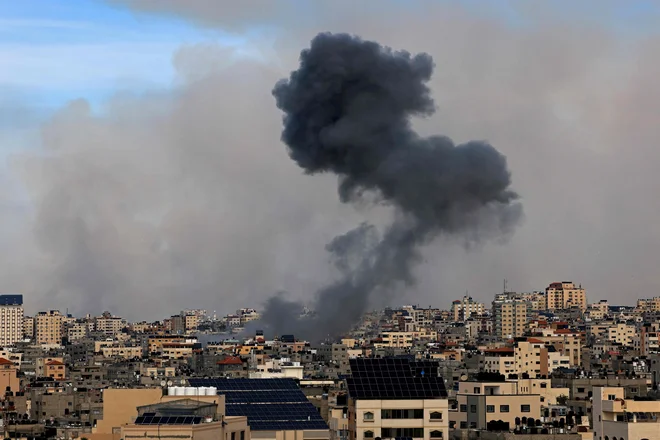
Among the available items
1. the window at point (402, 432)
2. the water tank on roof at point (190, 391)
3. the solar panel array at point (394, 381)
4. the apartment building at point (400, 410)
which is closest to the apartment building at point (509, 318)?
the solar panel array at point (394, 381)

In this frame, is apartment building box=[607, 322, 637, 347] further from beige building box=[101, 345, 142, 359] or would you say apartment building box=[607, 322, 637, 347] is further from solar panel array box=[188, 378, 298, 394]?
solar panel array box=[188, 378, 298, 394]

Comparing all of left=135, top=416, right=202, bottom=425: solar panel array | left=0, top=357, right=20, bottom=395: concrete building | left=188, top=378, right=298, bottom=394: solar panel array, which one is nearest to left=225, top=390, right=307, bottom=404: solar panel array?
left=188, top=378, right=298, bottom=394: solar panel array

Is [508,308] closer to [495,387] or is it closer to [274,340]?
[274,340]

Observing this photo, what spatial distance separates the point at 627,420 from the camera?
41.7m

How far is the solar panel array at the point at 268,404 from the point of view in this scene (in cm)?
4403

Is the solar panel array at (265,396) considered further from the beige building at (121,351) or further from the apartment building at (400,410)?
the beige building at (121,351)

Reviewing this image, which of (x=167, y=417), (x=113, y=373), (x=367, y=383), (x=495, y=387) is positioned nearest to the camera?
(x=167, y=417)

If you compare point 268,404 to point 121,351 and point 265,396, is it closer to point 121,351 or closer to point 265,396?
point 265,396

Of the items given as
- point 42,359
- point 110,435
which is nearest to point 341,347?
point 42,359

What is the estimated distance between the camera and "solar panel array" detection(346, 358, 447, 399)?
1901 inches

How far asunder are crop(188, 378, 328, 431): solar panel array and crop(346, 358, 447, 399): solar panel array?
163 cm

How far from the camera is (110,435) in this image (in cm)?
3744

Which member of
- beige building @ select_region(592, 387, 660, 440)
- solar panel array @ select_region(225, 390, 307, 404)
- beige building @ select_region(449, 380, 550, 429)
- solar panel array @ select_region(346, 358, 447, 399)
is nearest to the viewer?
beige building @ select_region(592, 387, 660, 440)

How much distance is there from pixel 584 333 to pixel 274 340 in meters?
34.6
